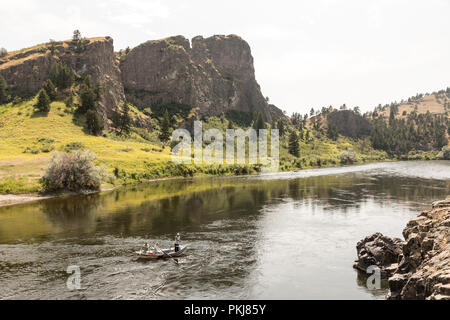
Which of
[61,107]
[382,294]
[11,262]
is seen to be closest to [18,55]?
[61,107]

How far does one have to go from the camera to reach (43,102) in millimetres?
155125

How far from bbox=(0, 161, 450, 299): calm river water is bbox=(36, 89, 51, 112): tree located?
87970mm

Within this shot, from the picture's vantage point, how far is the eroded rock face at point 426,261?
75.8ft

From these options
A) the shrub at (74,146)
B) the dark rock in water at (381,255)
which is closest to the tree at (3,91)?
the shrub at (74,146)

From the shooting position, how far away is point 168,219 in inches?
2484

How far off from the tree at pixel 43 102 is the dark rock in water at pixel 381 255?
154995 millimetres

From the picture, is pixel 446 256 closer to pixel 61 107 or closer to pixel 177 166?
pixel 177 166

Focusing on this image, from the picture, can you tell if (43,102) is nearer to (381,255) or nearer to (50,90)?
(50,90)

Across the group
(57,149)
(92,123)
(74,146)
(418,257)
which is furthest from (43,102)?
(418,257)

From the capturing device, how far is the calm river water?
3334cm

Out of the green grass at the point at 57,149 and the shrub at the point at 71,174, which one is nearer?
the shrub at the point at 71,174

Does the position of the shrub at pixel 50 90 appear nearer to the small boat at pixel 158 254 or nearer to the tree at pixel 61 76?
the tree at pixel 61 76

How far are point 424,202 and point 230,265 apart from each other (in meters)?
56.9

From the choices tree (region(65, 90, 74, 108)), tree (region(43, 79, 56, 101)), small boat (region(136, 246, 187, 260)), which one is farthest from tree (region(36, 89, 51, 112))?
small boat (region(136, 246, 187, 260))
